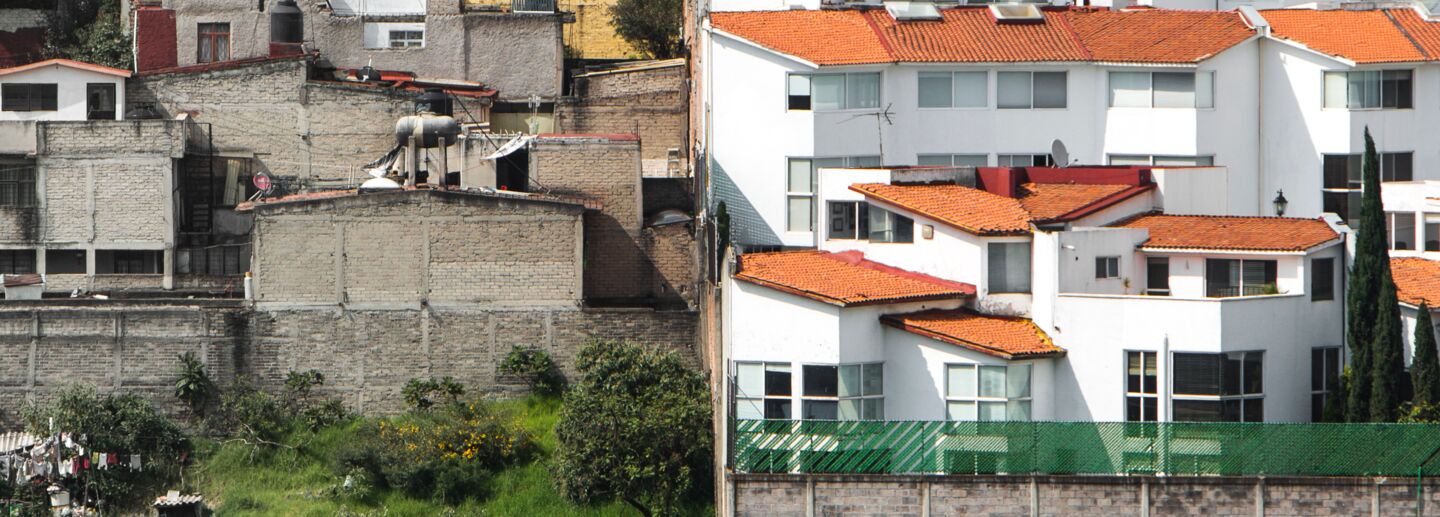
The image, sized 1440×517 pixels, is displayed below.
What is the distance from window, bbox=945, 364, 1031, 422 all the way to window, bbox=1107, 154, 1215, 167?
38.2 ft

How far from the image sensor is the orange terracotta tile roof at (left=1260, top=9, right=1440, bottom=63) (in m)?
49.7

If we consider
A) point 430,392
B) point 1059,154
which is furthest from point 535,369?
point 1059,154

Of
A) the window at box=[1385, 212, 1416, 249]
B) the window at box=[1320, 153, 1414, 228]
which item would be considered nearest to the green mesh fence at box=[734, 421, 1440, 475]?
the window at box=[1385, 212, 1416, 249]

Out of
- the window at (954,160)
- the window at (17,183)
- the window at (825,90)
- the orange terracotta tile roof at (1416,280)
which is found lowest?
the orange terracotta tile roof at (1416,280)

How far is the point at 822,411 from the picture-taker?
1593 inches

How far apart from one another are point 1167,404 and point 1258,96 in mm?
13814

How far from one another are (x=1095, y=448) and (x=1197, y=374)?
8.77 feet

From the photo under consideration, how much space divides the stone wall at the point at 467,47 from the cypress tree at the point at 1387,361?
81.4ft

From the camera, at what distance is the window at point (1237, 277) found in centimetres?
4178

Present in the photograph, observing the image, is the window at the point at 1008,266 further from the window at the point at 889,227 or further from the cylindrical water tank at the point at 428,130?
the cylindrical water tank at the point at 428,130

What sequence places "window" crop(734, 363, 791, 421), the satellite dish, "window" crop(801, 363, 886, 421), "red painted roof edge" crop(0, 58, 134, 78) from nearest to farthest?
"window" crop(801, 363, 886, 421) → "window" crop(734, 363, 791, 421) → the satellite dish → "red painted roof edge" crop(0, 58, 134, 78)

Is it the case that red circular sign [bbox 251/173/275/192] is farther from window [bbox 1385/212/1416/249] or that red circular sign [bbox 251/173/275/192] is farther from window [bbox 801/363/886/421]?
window [bbox 1385/212/1416/249]

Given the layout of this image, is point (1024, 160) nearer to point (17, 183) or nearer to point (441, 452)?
point (441, 452)

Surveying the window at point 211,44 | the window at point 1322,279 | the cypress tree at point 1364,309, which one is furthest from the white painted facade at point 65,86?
the cypress tree at point 1364,309
